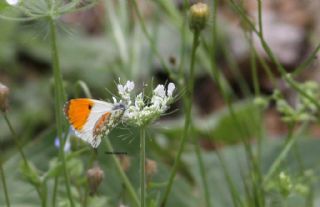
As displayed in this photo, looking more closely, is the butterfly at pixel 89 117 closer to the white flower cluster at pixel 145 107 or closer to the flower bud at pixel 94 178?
the white flower cluster at pixel 145 107

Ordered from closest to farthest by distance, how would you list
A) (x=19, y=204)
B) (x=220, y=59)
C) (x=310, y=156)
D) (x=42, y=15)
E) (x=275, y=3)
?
(x=42, y=15) → (x=19, y=204) → (x=310, y=156) → (x=220, y=59) → (x=275, y=3)

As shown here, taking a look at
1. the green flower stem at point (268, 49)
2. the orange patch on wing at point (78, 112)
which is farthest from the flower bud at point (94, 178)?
the green flower stem at point (268, 49)

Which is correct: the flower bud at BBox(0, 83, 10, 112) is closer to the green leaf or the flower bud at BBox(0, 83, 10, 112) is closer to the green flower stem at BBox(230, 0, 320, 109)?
the green leaf

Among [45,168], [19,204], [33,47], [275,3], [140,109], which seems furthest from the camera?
[275,3]

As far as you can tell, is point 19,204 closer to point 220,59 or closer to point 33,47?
point 33,47

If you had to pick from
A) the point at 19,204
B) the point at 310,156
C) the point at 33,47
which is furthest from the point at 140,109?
the point at 33,47

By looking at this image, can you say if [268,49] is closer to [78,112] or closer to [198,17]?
[198,17]
